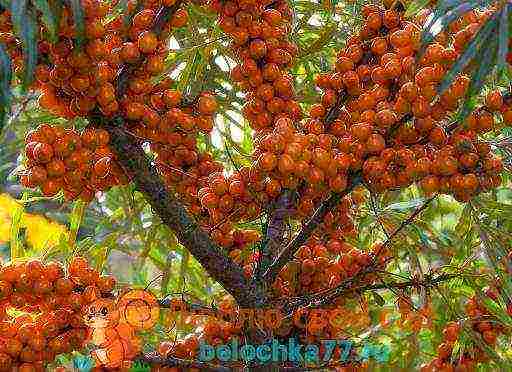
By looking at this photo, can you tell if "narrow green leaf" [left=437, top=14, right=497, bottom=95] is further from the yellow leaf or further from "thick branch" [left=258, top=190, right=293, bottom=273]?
the yellow leaf

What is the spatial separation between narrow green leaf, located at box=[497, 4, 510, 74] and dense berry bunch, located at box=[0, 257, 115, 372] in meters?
0.83

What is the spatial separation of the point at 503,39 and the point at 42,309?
938 millimetres

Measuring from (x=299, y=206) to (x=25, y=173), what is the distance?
1.64 ft

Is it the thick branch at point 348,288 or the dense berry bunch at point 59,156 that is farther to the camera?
the thick branch at point 348,288

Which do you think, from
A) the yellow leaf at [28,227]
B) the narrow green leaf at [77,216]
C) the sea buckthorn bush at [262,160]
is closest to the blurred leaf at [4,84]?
the sea buckthorn bush at [262,160]

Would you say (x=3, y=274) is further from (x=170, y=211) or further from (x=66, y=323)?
(x=170, y=211)

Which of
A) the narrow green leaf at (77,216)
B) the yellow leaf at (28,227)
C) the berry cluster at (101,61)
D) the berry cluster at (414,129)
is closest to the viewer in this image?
the berry cluster at (101,61)

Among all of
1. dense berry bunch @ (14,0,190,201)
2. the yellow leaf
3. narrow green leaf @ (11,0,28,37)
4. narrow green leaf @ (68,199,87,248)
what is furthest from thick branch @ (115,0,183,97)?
the yellow leaf

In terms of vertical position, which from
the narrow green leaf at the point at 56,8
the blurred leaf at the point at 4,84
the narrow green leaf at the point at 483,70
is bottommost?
the narrow green leaf at the point at 483,70

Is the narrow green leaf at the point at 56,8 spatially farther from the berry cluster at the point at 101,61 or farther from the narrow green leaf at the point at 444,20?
the narrow green leaf at the point at 444,20

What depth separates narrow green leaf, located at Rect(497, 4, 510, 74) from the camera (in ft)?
3.25

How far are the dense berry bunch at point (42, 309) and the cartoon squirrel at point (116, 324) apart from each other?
2 centimetres

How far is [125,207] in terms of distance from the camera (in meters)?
1.88

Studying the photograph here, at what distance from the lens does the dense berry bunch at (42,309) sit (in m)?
1.41
